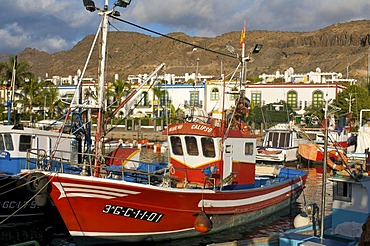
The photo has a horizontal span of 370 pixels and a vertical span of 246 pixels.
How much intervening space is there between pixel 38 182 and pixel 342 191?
315 inches

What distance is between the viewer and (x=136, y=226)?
14328 mm

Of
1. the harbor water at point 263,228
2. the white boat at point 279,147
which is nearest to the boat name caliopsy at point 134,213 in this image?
the harbor water at point 263,228

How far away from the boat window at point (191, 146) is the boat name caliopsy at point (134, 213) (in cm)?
297

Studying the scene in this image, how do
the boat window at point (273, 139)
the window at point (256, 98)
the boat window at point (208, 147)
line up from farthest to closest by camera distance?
1. the window at point (256, 98)
2. the boat window at point (273, 139)
3. the boat window at point (208, 147)

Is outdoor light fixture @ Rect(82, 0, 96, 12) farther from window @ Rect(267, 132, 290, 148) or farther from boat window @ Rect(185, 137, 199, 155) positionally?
window @ Rect(267, 132, 290, 148)

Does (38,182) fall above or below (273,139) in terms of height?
below

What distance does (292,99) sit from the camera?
60906mm

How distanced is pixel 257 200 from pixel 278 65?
574ft

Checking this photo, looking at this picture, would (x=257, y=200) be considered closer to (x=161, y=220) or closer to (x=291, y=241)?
(x=161, y=220)

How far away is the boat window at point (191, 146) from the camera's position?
1664 cm

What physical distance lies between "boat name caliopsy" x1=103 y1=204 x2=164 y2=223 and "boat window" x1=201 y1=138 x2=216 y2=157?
9.87ft

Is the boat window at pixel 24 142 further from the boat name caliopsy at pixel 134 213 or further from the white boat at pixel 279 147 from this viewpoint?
the white boat at pixel 279 147

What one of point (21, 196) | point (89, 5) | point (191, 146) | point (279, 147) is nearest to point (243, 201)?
point (191, 146)

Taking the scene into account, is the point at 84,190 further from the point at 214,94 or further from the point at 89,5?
the point at 214,94
